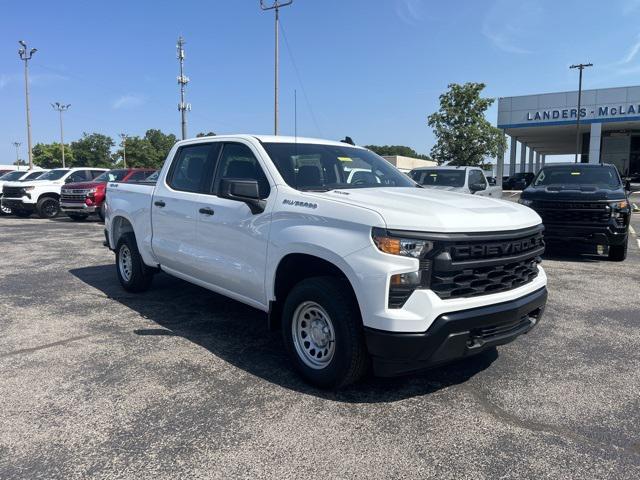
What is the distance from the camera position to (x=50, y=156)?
100 metres

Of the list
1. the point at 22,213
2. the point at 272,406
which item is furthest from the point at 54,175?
the point at 272,406

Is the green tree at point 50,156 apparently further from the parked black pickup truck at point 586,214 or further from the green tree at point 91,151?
the parked black pickup truck at point 586,214

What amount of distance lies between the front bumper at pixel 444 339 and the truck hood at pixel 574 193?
20.1 ft

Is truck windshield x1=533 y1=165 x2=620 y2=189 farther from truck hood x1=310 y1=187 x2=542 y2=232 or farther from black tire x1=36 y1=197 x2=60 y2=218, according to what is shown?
black tire x1=36 y1=197 x2=60 y2=218

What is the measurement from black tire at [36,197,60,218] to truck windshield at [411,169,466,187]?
13.1 m

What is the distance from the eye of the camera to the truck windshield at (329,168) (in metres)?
4.26

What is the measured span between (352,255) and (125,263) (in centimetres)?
434

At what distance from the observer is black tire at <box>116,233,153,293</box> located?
624cm

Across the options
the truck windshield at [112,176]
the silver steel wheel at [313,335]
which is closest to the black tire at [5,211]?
the truck windshield at [112,176]

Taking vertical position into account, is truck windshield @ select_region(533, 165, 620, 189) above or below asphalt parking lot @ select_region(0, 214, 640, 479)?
above

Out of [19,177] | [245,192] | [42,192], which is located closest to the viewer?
[245,192]

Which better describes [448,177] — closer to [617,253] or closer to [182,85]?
[617,253]

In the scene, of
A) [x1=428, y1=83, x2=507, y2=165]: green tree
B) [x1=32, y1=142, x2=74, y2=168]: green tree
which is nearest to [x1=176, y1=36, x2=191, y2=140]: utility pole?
[x1=428, y1=83, x2=507, y2=165]: green tree

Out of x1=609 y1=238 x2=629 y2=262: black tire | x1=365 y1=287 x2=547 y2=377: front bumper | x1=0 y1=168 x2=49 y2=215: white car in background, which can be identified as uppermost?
x1=0 y1=168 x2=49 y2=215: white car in background
